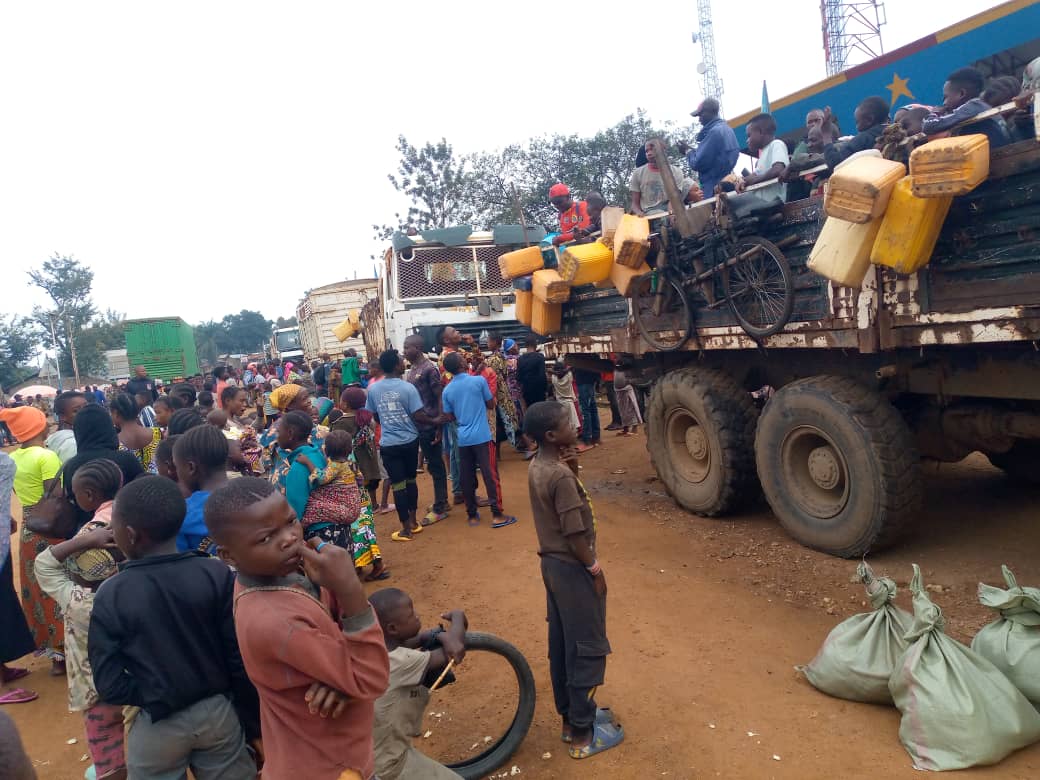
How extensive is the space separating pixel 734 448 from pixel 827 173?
2.27 meters

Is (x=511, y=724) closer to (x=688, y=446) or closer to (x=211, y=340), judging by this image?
(x=688, y=446)

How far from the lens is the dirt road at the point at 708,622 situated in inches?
116

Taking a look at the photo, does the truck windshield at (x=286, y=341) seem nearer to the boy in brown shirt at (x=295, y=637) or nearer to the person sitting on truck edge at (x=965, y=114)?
the person sitting on truck edge at (x=965, y=114)

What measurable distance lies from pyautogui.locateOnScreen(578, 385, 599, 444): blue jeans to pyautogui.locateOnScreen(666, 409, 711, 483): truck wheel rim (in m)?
3.20

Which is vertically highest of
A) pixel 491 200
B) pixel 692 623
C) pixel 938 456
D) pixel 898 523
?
pixel 491 200

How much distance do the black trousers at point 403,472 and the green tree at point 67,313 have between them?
139ft

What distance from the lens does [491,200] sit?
2619 centimetres

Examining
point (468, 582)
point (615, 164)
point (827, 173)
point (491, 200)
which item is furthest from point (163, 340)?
point (827, 173)

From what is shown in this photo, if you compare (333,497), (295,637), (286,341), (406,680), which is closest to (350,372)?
(333,497)

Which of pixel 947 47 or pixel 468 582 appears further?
pixel 947 47

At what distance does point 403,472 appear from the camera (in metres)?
6.51

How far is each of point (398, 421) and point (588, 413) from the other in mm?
4114

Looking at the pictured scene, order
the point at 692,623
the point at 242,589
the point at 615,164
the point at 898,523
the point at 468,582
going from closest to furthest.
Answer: the point at 242,589 < the point at 692,623 < the point at 898,523 < the point at 468,582 < the point at 615,164

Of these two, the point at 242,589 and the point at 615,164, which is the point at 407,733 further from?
the point at 615,164
